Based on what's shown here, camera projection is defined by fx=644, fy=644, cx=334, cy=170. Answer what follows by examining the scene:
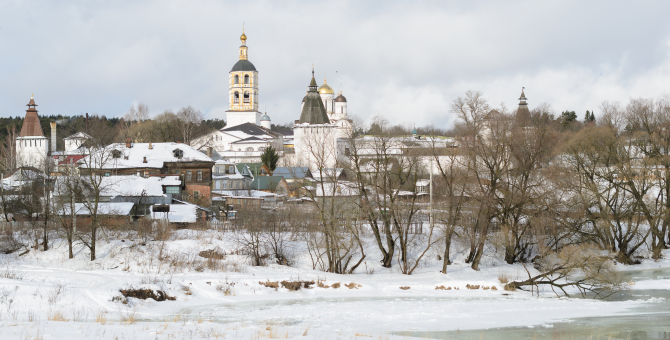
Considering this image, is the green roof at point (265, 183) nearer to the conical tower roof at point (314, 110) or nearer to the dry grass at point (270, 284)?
the conical tower roof at point (314, 110)

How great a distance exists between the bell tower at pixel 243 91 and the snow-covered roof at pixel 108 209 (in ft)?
269

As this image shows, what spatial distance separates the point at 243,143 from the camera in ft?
344

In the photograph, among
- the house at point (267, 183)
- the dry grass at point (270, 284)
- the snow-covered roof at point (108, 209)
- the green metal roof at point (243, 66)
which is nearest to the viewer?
the dry grass at point (270, 284)

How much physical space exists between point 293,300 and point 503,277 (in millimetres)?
9258

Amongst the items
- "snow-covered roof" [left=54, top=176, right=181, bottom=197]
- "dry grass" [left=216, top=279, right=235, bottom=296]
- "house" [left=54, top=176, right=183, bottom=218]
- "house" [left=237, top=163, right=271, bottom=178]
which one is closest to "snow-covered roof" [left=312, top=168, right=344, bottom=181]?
"dry grass" [left=216, top=279, right=235, bottom=296]

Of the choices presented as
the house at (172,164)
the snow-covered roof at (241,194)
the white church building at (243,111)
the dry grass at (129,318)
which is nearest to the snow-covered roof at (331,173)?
the dry grass at (129,318)

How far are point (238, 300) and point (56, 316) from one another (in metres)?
7.34

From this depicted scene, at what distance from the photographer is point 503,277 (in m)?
26.9

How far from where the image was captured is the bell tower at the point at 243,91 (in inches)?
4643

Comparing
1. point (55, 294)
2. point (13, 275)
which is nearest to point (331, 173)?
point (13, 275)

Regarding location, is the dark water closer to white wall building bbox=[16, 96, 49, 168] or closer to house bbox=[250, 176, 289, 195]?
house bbox=[250, 176, 289, 195]

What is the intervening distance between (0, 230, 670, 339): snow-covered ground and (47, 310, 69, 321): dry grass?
48 millimetres

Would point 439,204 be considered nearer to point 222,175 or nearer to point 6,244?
point 6,244

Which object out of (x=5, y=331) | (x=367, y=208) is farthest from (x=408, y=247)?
(x=5, y=331)
